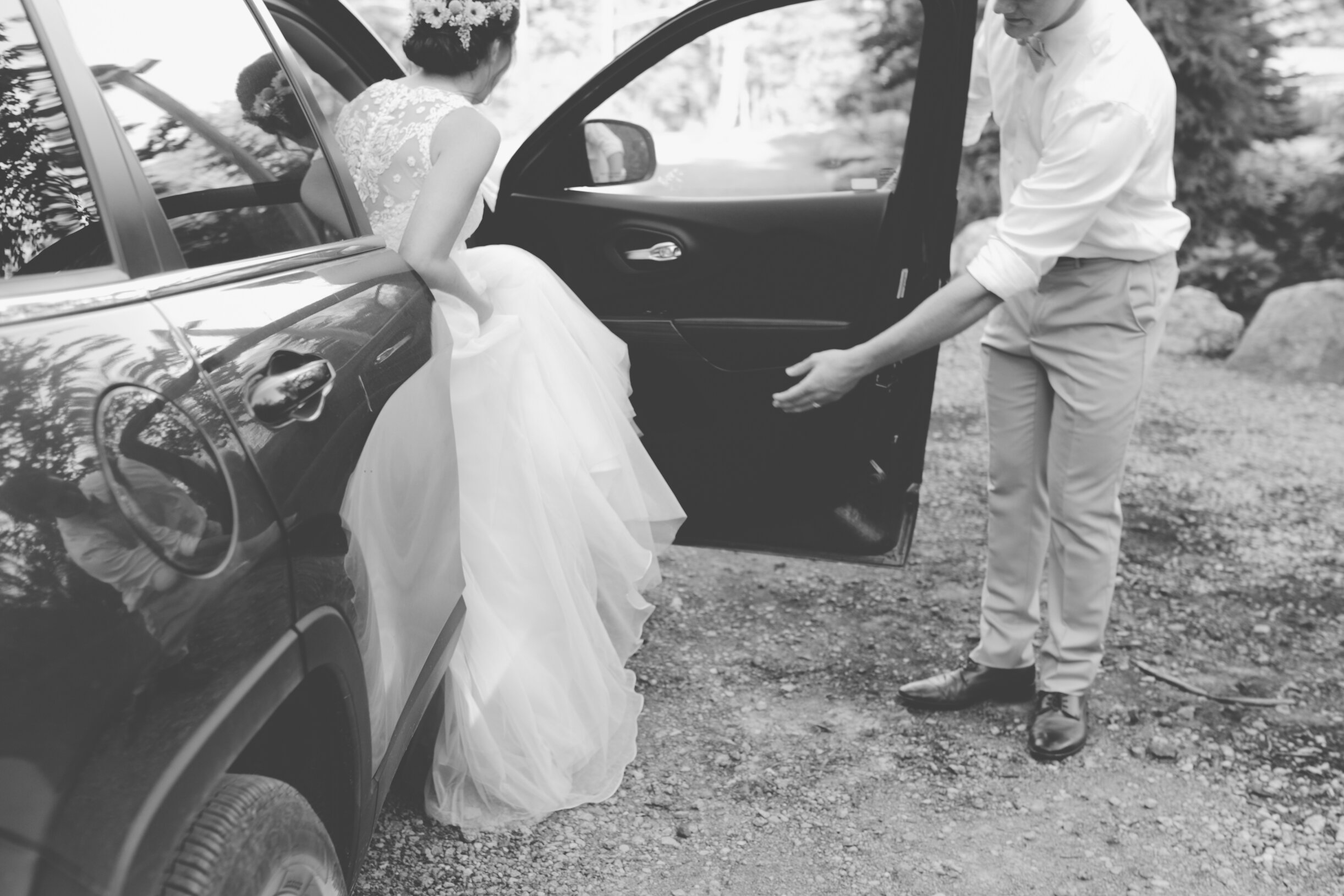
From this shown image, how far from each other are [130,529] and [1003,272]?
6.48 ft

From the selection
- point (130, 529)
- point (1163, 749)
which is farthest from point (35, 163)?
point (1163, 749)

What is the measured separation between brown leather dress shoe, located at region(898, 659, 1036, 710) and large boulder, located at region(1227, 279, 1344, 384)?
5179 millimetres

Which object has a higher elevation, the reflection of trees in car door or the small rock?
the reflection of trees in car door

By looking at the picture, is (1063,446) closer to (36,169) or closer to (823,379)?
(823,379)

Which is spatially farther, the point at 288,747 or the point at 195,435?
the point at 288,747

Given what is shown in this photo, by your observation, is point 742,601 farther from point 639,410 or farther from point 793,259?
point 793,259

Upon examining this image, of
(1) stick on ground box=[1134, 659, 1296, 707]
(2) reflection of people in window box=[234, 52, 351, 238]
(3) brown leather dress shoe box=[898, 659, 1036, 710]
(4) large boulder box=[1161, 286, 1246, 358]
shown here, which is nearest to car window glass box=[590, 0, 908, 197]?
(4) large boulder box=[1161, 286, 1246, 358]

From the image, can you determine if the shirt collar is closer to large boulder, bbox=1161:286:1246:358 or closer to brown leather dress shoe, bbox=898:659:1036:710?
brown leather dress shoe, bbox=898:659:1036:710

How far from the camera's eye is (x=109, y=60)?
154 centimetres

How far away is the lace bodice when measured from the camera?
248 centimetres

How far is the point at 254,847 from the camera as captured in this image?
4.23 ft

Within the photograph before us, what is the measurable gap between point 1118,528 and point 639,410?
1.27 metres

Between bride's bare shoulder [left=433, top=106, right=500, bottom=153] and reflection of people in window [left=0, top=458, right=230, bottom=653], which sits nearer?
reflection of people in window [left=0, top=458, right=230, bottom=653]

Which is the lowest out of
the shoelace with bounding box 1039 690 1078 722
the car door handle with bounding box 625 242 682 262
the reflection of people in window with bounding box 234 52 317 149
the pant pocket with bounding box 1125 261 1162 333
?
the shoelace with bounding box 1039 690 1078 722
